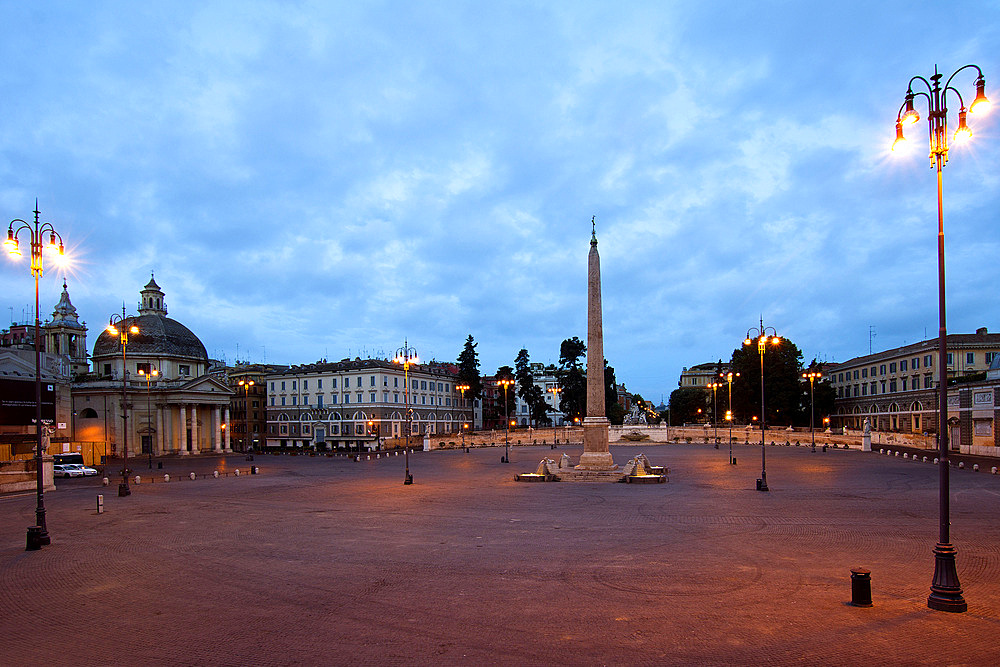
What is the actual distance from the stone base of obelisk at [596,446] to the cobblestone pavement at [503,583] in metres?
8.38

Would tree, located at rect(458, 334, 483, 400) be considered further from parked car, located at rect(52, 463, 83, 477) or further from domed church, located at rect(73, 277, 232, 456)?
parked car, located at rect(52, 463, 83, 477)

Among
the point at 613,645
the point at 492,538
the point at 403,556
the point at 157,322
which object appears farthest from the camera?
the point at 157,322

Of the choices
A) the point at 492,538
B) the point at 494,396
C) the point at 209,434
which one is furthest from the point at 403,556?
the point at 494,396

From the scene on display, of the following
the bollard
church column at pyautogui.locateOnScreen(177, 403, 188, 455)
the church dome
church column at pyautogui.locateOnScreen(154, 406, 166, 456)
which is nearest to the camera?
the bollard

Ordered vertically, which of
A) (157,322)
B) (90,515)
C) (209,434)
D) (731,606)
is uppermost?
(157,322)

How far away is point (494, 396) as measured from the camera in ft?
409

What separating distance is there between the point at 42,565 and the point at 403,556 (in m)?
8.57

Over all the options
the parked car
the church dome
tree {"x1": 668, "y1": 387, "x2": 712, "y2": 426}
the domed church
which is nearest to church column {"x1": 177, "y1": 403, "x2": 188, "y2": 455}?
the domed church

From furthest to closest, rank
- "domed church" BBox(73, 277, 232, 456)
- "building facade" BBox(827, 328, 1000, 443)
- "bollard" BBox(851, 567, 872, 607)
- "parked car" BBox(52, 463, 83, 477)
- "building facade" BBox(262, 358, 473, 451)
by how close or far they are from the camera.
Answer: "building facade" BBox(262, 358, 473, 451), "domed church" BBox(73, 277, 232, 456), "building facade" BBox(827, 328, 1000, 443), "parked car" BBox(52, 463, 83, 477), "bollard" BBox(851, 567, 872, 607)

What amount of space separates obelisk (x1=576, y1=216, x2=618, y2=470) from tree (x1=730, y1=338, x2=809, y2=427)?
51007mm

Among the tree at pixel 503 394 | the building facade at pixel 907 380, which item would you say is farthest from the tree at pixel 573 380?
the building facade at pixel 907 380

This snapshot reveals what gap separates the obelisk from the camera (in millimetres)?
31656

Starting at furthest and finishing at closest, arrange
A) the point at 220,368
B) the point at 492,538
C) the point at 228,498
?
the point at 220,368, the point at 228,498, the point at 492,538

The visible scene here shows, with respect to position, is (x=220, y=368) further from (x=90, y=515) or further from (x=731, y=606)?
(x=731, y=606)
